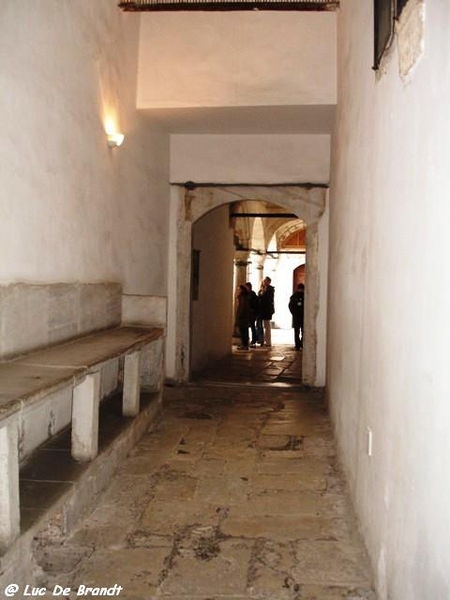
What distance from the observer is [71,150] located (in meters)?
4.41

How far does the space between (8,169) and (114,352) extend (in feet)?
4.04

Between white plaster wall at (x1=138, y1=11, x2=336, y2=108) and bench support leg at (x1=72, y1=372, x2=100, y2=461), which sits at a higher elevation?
white plaster wall at (x1=138, y1=11, x2=336, y2=108)

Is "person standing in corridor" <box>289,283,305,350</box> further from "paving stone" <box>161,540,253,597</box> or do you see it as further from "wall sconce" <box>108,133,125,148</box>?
"paving stone" <box>161,540,253,597</box>

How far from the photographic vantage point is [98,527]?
10.8 feet

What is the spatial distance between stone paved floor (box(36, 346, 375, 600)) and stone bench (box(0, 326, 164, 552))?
1.32ft

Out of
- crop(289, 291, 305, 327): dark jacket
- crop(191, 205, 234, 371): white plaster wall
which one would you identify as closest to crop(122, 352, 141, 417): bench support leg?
crop(191, 205, 234, 371): white plaster wall

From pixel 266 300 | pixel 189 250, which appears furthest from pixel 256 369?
pixel 266 300

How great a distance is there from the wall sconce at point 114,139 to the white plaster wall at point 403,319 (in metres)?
2.25

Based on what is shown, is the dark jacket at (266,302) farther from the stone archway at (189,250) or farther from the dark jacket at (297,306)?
the stone archway at (189,250)

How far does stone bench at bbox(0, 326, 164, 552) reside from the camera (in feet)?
7.96

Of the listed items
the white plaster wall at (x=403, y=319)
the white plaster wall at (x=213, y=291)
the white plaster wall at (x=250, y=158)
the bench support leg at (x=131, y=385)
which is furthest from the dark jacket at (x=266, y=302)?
the white plaster wall at (x=403, y=319)

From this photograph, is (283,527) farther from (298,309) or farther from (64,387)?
(298,309)

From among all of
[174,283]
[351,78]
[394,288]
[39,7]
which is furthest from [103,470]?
[174,283]

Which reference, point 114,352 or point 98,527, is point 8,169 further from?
point 98,527
